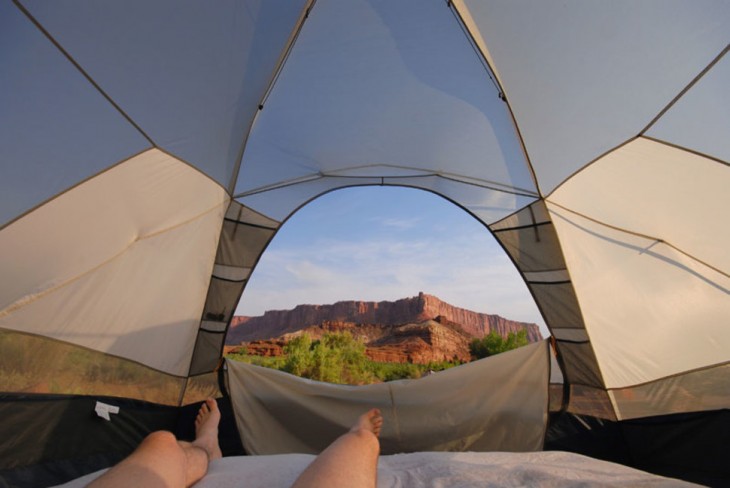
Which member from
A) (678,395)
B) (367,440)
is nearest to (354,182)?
(367,440)

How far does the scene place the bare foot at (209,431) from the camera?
1.70 metres

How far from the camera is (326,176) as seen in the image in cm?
301

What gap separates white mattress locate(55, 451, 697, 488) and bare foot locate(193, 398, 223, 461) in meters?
0.19

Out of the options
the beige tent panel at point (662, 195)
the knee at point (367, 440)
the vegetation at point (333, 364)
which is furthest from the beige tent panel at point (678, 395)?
the knee at point (367, 440)

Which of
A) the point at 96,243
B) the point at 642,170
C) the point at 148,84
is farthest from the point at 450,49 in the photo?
the point at 96,243

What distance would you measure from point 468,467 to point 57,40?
219 cm

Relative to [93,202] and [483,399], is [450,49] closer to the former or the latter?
[93,202]

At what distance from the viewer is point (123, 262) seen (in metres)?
2.05

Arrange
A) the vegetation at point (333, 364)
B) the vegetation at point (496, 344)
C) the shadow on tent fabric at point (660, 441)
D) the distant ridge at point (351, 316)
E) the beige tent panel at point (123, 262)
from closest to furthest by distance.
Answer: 1. the beige tent panel at point (123, 262)
2. the shadow on tent fabric at point (660, 441)
3. the vegetation at point (333, 364)
4. the vegetation at point (496, 344)
5. the distant ridge at point (351, 316)

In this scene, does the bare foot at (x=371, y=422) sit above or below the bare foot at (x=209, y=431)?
above

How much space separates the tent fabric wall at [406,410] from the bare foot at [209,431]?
0.40 meters

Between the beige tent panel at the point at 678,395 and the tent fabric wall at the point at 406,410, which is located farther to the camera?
the tent fabric wall at the point at 406,410

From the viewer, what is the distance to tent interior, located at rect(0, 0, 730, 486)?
1504 millimetres

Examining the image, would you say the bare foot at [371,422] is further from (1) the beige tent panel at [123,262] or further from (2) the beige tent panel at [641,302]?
(2) the beige tent panel at [641,302]
